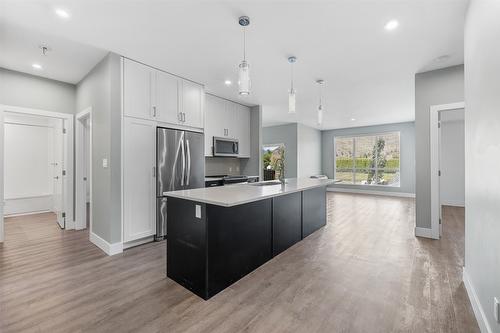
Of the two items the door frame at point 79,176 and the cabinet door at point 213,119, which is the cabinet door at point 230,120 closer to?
the cabinet door at point 213,119

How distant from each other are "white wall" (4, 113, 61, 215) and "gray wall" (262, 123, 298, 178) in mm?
6608

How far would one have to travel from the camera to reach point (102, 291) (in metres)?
2.14

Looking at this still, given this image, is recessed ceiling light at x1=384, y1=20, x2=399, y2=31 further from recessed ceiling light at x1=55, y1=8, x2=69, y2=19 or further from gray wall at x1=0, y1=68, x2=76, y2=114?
gray wall at x1=0, y1=68, x2=76, y2=114

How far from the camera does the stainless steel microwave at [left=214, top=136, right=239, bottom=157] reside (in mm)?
4941

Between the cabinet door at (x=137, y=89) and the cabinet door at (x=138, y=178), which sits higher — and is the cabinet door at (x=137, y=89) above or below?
above

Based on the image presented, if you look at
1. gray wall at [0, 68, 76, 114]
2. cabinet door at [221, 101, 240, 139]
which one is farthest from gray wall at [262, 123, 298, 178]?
gray wall at [0, 68, 76, 114]

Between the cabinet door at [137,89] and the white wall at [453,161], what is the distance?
23.5 feet

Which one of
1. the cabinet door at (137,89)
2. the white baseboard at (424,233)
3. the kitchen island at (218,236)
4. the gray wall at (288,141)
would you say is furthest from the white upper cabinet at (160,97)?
the gray wall at (288,141)

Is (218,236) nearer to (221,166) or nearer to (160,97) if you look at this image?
(160,97)

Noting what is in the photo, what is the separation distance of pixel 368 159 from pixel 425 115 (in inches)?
218

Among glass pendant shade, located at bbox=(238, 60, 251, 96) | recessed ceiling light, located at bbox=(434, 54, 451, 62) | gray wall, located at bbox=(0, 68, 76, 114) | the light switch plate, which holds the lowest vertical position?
the light switch plate

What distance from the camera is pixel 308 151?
29.5 ft

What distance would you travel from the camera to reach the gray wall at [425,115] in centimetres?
350

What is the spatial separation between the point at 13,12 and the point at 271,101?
170 inches
